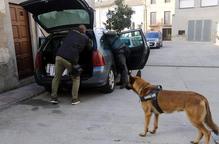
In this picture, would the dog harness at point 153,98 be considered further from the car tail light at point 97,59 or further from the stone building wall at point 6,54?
the stone building wall at point 6,54

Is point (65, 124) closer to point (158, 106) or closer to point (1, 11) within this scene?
point (158, 106)

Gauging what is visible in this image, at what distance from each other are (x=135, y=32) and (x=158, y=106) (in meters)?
4.76

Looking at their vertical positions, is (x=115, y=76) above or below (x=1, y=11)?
below

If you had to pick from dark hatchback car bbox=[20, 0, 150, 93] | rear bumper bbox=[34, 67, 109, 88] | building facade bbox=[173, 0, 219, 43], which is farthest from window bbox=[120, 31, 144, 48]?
building facade bbox=[173, 0, 219, 43]

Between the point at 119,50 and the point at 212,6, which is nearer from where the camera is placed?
the point at 119,50

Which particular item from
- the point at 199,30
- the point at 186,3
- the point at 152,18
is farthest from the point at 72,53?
the point at 152,18

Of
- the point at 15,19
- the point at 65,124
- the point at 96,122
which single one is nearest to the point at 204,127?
the point at 96,122

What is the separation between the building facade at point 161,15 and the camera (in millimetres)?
44531

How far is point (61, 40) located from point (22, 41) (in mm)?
2069

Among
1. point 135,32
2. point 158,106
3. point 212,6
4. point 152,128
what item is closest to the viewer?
point 158,106

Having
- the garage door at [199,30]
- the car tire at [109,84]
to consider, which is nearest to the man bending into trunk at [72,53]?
the car tire at [109,84]

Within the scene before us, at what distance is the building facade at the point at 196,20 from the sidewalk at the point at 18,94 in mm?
33328

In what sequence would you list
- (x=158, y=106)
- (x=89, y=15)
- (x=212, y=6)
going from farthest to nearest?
(x=212, y=6), (x=89, y=15), (x=158, y=106)

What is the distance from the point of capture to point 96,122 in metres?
4.81
